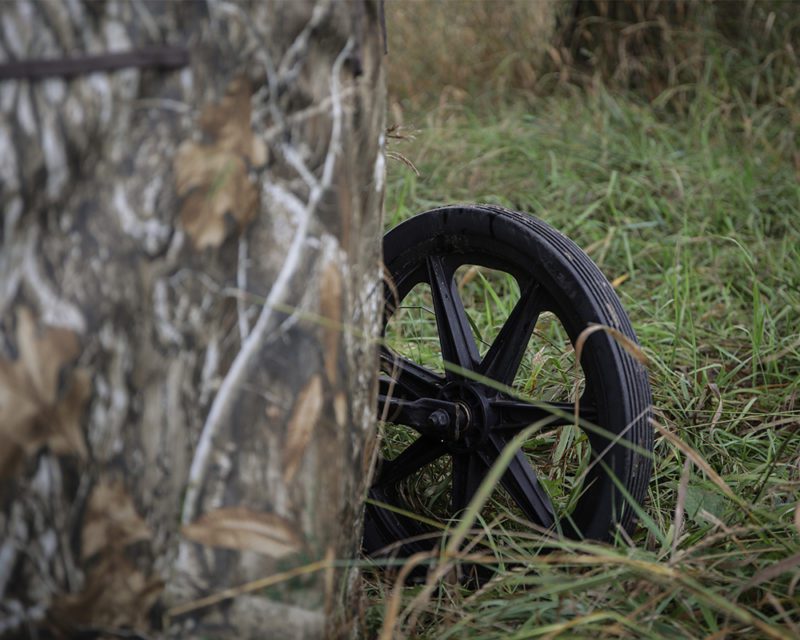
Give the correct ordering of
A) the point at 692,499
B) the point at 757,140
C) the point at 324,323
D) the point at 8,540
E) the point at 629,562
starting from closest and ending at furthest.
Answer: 1. the point at 8,540
2. the point at 324,323
3. the point at 629,562
4. the point at 692,499
5. the point at 757,140

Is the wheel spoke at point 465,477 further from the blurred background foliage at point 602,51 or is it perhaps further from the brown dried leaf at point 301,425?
the blurred background foliage at point 602,51

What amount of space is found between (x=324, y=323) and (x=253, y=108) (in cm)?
26

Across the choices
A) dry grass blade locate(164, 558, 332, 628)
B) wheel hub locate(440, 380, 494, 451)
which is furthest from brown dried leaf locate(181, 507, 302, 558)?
wheel hub locate(440, 380, 494, 451)

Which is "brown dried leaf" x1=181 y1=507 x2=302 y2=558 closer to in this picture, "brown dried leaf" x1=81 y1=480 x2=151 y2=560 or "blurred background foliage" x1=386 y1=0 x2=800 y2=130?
"brown dried leaf" x1=81 y1=480 x2=151 y2=560

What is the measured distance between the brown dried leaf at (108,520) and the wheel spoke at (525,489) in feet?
2.47

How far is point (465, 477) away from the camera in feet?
→ 5.68

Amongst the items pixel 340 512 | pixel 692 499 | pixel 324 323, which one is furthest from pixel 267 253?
pixel 692 499

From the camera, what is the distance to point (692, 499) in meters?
1.78

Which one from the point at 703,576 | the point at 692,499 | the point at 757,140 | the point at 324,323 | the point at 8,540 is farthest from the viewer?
the point at 757,140

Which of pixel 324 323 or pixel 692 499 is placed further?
pixel 692 499

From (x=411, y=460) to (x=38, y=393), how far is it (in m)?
0.94

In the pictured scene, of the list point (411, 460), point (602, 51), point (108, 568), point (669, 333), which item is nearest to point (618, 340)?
point (411, 460)

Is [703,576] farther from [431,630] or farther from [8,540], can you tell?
[8,540]

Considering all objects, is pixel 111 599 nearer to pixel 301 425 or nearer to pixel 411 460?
pixel 301 425
